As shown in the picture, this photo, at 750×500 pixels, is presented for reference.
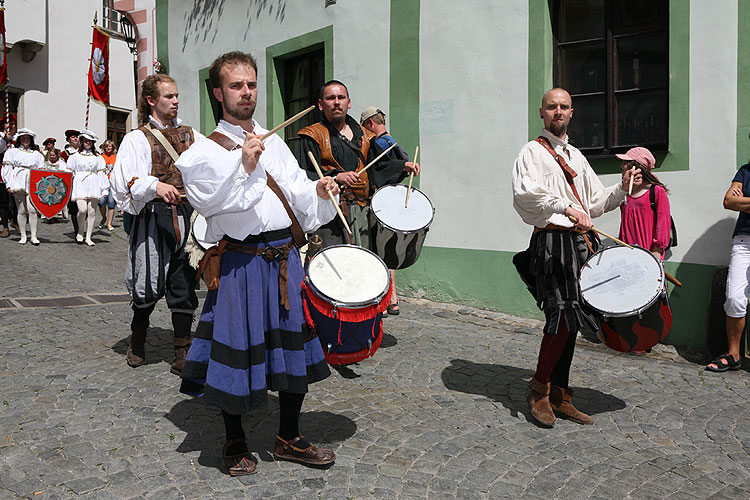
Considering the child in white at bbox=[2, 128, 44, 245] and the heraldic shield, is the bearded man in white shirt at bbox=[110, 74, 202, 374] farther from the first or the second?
the child in white at bbox=[2, 128, 44, 245]

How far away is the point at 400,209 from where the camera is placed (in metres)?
5.08

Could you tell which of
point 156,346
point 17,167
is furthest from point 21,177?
point 156,346

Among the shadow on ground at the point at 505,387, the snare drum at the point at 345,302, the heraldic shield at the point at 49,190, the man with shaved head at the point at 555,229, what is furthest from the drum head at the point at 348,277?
the heraldic shield at the point at 49,190

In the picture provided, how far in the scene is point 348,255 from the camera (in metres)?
3.18

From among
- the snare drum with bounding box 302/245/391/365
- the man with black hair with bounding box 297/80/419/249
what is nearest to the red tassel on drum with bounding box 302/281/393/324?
the snare drum with bounding box 302/245/391/365

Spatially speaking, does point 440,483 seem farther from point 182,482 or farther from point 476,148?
point 476,148

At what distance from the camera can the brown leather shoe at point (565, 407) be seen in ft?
12.4

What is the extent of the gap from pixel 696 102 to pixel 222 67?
13.3ft

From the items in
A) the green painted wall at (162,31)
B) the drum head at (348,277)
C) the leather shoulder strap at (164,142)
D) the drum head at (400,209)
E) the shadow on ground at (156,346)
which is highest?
the green painted wall at (162,31)

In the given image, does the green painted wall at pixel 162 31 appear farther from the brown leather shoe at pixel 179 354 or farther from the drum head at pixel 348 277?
the drum head at pixel 348 277

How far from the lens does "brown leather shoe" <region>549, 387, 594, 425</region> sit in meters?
3.79

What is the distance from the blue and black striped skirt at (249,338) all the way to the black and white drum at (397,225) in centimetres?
196

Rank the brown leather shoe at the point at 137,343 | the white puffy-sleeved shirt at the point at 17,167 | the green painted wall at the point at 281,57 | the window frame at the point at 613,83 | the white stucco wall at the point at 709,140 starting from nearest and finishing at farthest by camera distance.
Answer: the brown leather shoe at the point at 137,343
the white stucco wall at the point at 709,140
the window frame at the point at 613,83
the green painted wall at the point at 281,57
the white puffy-sleeved shirt at the point at 17,167

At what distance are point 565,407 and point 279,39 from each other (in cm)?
716
